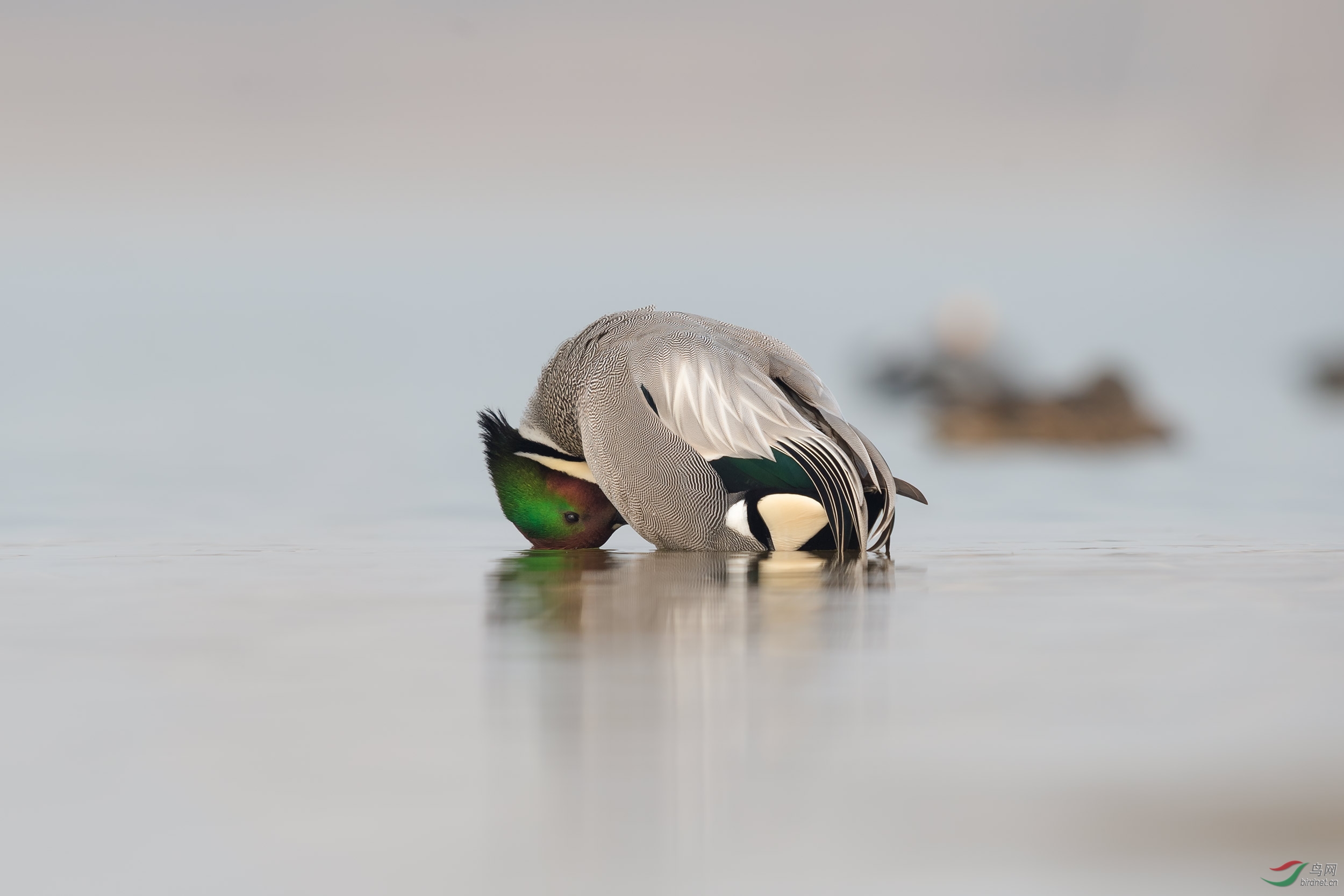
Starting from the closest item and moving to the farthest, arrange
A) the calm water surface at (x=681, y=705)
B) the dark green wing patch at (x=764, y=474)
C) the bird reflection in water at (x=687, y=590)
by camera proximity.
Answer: the calm water surface at (x=681, y=705) < the bird reflection in water at (x=687, y=590) < the dark green wing patch at (x=764, y=474)

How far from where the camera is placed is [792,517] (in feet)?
18.2

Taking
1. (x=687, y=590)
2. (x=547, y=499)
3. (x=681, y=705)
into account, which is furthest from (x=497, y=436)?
(x=681, y=705)

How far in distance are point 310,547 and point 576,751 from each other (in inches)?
154

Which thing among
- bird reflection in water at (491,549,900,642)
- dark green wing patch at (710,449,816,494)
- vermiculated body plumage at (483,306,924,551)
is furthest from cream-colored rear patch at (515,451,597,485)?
dark green wing patch at (710,449,816,494)

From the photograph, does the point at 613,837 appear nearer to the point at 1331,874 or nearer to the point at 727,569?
the point at 1331,874

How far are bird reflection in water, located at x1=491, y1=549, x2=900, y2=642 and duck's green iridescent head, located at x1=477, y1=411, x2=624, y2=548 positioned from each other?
0.43 metres

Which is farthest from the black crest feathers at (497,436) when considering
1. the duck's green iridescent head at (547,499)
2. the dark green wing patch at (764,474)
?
the dark green wing patch at (764,474)

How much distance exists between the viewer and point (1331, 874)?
214 centimetres

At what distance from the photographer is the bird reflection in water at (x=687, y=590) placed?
12.6 ft

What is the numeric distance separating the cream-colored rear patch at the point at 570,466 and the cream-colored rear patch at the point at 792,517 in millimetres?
978

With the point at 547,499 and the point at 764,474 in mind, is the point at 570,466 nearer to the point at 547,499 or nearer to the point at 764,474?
the point at 547,499

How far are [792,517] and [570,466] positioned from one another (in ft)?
3.99

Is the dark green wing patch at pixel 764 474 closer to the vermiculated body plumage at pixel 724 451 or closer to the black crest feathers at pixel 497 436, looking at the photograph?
the vermiculated body plumage at pixel 724 451

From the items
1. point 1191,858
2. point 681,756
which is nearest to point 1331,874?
point 1191,858
